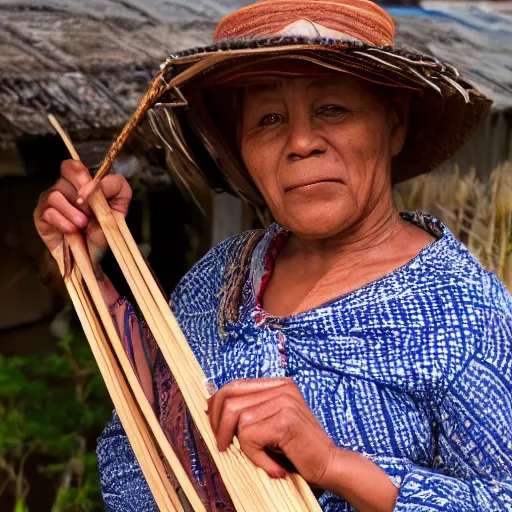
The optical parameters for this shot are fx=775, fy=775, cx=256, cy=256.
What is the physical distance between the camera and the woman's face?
4.53 ft

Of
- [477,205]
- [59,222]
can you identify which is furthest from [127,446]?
[477,205]

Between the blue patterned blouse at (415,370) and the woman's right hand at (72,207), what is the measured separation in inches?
13.6

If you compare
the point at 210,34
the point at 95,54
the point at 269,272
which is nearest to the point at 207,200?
the point at 210,34

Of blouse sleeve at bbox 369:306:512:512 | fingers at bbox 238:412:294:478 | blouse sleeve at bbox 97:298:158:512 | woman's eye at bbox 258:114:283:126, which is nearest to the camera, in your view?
fingers at bbox 238:412:294:478

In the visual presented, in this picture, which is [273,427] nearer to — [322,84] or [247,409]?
[247,409]

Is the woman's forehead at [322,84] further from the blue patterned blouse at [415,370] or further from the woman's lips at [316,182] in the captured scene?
the blue patterned blouse at [415,370]

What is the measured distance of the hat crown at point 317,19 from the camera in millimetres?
1345

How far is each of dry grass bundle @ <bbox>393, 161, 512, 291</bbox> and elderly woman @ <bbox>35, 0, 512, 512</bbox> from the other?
1.35 meters

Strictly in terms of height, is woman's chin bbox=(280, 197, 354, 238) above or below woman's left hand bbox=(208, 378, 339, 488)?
above

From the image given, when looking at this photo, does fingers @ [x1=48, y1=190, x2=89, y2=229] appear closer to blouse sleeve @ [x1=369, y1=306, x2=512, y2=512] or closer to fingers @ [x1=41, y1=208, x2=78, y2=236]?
fingers @ [x1=41, y1=208, x2=78, y2=236]

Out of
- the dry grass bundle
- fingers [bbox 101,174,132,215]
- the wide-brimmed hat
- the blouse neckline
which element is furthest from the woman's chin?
the dry grass bundle

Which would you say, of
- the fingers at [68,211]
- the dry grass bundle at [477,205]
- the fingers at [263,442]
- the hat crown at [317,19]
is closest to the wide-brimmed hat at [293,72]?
the hat crown at [317,19]

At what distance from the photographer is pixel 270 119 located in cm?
145

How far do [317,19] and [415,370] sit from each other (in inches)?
24.6
